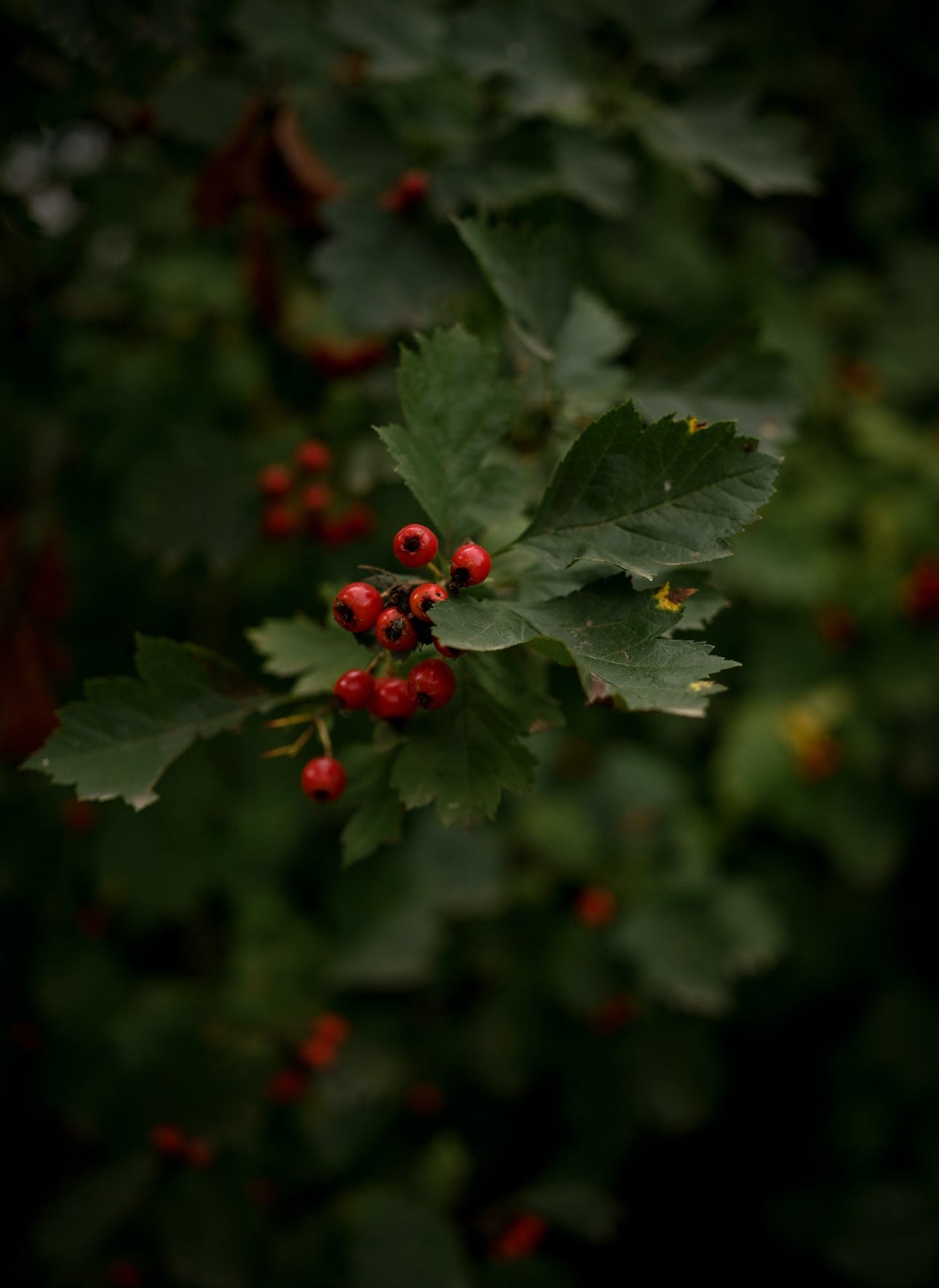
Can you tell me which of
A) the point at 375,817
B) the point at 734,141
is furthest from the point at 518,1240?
the point at 734,141

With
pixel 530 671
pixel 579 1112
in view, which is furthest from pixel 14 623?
pixel 579 1112

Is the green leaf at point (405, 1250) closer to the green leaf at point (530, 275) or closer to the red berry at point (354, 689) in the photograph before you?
the red berry at point (354, 689)

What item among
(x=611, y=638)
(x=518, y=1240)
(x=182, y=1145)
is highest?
(x=611, y=638)

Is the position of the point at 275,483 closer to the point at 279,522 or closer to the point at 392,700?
the point at 279,522

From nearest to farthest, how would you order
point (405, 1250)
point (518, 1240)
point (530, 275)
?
1. point (530, 275)
2. point (405, 1250)
3. point (518, 1240)

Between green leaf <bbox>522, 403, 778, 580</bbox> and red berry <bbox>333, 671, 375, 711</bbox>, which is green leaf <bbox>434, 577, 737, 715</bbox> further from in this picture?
red berry <bbox>333, 671, 375, 711</bbox>

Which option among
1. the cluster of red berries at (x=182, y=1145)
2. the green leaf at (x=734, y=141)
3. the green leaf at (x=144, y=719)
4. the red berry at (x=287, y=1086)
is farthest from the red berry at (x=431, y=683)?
the red berry at (x=287, y=1086)
